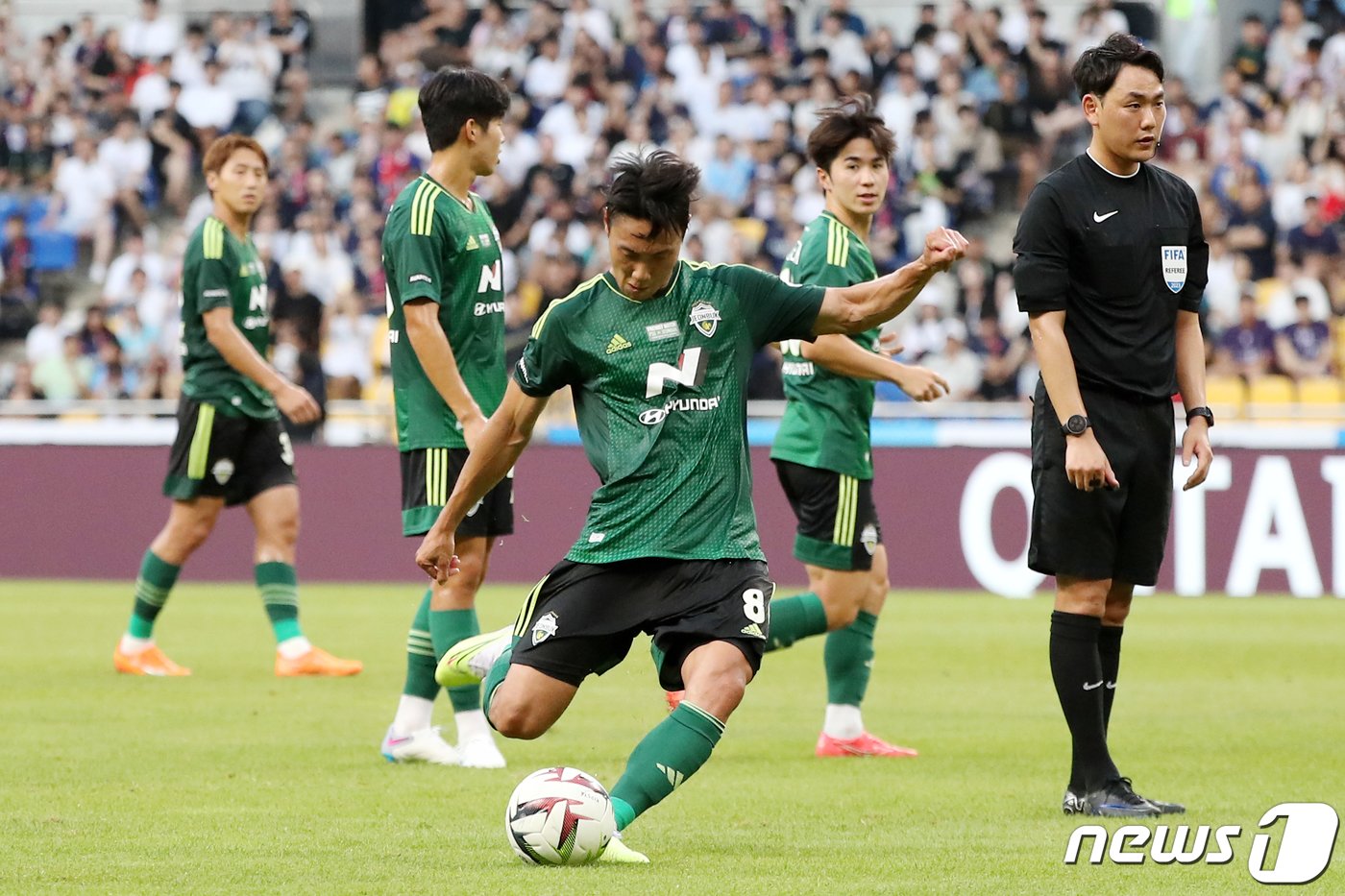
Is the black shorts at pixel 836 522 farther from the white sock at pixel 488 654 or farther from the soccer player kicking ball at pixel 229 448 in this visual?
the soccer player kicking ball at pixel 229 448

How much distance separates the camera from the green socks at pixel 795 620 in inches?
327

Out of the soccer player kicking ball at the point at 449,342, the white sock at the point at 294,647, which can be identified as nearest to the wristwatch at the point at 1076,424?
the soccer player kicking ball at the point at 449,342

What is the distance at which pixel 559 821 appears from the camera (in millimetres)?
5582

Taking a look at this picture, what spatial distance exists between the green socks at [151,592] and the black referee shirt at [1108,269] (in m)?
5.97

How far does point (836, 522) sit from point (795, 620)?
46cm

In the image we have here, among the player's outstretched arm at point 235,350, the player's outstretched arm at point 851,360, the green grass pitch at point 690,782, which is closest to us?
the green grass pitch at point 690,782

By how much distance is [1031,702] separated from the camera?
33.2 feet

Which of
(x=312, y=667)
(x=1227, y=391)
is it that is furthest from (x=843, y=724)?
(x=1227, y=391)

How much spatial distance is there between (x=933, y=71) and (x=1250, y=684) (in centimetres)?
1357

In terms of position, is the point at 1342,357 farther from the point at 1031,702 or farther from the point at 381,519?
the point at 1031,702

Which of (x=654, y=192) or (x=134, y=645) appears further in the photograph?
(x=134, y=645)

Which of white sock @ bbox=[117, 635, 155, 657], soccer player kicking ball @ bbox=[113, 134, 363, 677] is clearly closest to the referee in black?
soccer player kicking ball @ bbox=[113, 134, 363, 677]

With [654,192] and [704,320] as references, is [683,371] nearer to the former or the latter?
[704,320]

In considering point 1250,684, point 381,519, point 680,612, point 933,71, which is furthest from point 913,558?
point 680,612
